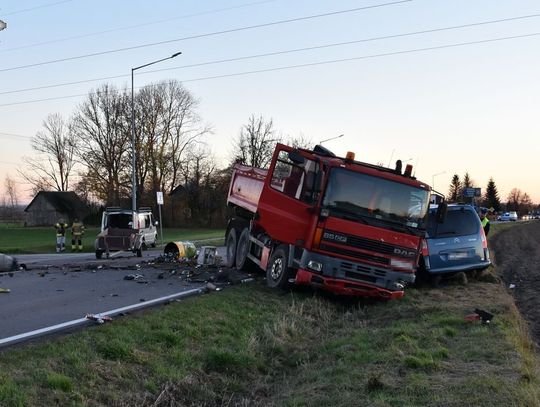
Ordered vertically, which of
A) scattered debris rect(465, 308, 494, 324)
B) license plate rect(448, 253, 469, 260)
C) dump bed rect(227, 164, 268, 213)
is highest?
dump bed rect(227, 164, 268, 213)

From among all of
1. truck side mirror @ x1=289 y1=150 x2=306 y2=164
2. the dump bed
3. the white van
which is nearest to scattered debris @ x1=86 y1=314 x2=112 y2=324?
truck side mirror @ x1=289 y1=150 x2=306 y2=164

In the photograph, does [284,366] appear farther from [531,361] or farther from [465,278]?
[465,278]

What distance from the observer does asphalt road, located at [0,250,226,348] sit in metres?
7.88

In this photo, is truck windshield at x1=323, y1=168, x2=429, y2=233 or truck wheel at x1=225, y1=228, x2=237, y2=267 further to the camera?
truck wheel at x1=225, y1=228, x2=237, y2=267

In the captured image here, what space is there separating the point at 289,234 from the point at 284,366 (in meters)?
3.98

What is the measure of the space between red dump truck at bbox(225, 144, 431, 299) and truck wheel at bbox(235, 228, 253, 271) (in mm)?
2746

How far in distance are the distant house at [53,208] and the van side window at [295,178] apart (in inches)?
2864

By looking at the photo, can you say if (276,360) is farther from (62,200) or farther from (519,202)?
(519,202)

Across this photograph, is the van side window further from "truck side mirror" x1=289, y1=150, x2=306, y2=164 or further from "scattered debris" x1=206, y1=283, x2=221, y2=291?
"scattered debris" x1=206, y1=283, x2=221, y2=291

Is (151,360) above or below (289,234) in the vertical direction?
below

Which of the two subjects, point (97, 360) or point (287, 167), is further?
point (287, 167)

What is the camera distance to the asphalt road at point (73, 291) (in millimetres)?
7875

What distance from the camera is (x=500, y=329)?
770 centimetres

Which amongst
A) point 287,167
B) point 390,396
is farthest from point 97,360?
point 287,167
